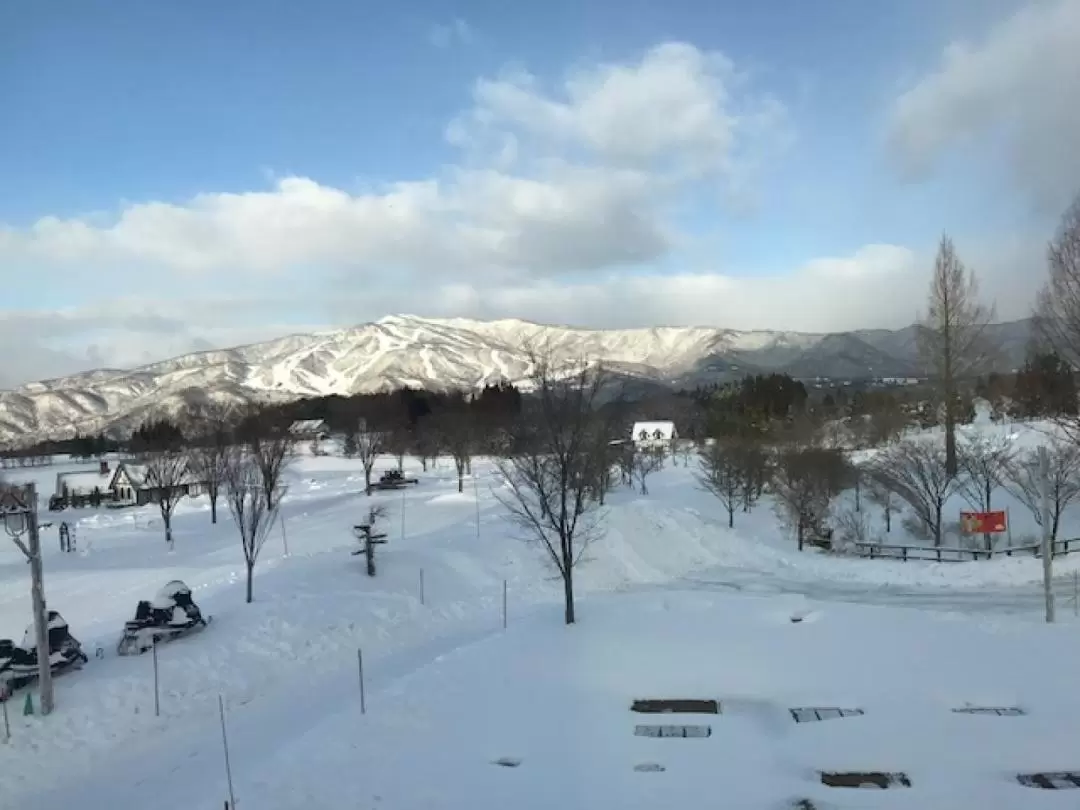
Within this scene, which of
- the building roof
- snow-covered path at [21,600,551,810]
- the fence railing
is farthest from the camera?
the building roof

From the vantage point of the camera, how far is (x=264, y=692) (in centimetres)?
1503

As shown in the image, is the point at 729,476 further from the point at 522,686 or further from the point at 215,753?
the point at 215,753

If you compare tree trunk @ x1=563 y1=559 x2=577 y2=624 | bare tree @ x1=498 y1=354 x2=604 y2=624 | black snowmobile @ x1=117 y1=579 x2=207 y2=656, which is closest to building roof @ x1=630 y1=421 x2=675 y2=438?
bare tree @ x1=498 y1=354 x2=604 y2=624

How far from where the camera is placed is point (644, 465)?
5472cm

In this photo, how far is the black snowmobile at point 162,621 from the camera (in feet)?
51.7

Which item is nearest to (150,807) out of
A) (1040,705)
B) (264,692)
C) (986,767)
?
(264,692)

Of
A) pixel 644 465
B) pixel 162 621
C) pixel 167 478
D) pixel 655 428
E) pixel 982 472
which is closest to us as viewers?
pixel 162 621

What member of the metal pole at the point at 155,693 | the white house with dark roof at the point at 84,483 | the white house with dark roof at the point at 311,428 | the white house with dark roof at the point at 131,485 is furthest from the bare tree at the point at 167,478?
the white house with dark roof at the point at 311,428

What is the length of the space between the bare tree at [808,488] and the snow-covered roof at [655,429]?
166ft

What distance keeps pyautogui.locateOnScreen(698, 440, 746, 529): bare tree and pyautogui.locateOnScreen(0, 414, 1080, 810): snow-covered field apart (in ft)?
39.3

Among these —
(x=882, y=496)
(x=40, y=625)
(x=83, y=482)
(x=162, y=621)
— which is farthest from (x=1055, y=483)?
(x=83, y=482)

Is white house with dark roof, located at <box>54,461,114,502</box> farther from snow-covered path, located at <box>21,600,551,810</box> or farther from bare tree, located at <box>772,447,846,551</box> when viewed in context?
snow-covered path, located at <box>21,600,551,810</box>

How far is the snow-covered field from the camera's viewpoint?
27.8ft

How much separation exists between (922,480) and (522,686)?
1113 inches
